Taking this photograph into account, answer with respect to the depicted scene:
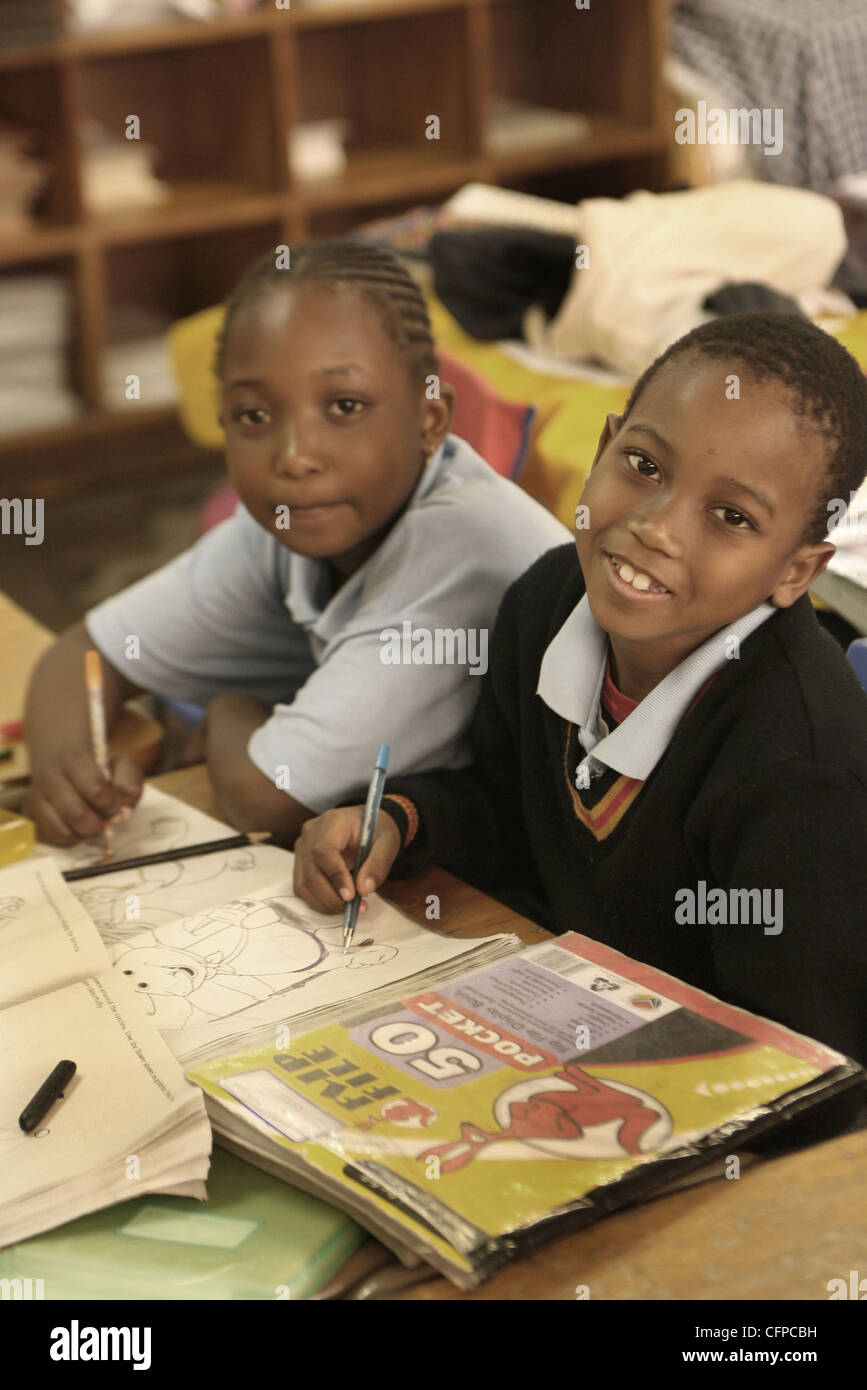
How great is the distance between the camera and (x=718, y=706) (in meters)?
1.00

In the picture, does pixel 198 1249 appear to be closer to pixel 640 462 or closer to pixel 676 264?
pixel 640 462

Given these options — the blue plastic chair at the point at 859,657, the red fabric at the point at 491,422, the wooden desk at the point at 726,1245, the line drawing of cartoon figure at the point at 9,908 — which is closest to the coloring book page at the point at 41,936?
the line drawing of cartoon figure at the point at 9,908

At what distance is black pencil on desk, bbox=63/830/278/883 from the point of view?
1121 millimetres

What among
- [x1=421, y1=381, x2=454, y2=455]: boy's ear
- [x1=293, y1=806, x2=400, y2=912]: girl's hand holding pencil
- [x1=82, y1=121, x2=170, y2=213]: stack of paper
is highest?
[x1=82, y1=121, x2=170, y2=213]: stack of paper

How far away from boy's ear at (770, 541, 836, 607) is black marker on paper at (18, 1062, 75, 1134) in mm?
532

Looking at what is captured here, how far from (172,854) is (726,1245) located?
22.2 inches

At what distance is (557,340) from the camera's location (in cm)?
247

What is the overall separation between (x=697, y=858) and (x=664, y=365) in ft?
1.09

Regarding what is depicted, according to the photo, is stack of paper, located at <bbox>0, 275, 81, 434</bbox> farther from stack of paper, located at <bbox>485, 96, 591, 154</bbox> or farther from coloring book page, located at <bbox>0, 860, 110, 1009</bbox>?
coloring book page, located at <bbox>0, 860, 110, 1009</bbox>

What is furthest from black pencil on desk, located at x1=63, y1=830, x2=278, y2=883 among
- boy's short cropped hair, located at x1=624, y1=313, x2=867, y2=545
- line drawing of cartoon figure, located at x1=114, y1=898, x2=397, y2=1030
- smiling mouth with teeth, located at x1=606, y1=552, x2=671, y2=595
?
boy's short cropped hair, located at x1=624, y1=313, x2=867, y2=545

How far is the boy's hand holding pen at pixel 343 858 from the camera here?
1.03 meters

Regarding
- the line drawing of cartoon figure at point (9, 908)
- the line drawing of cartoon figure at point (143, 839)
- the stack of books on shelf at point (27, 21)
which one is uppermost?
the stack of books on shelf at point (27, 21)

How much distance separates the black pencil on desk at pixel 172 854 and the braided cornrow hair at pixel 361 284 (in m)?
0.42

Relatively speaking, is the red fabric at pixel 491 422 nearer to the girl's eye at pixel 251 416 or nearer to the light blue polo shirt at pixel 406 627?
the light blue polo shirt at pixel 406 627
